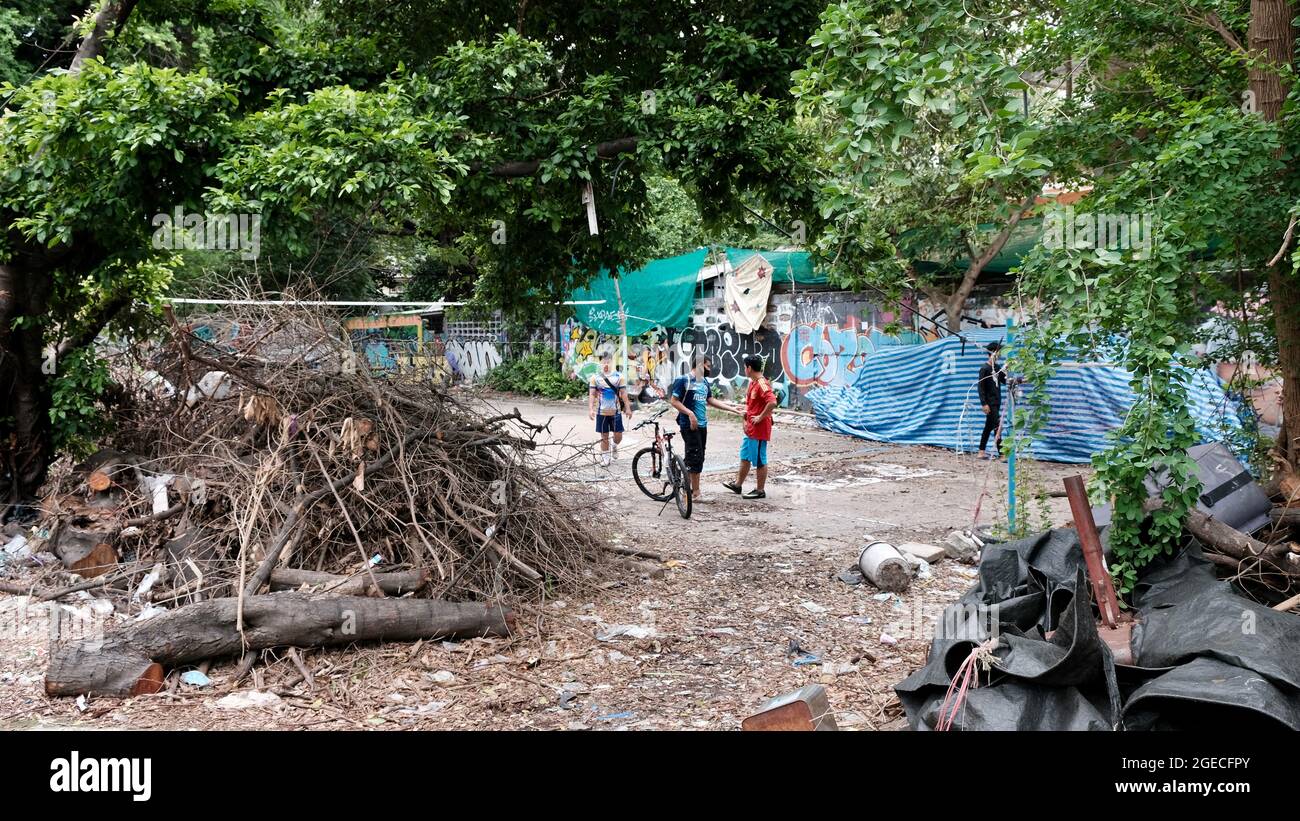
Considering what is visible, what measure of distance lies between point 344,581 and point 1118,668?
4527 millimetres

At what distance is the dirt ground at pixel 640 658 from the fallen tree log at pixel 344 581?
40cm

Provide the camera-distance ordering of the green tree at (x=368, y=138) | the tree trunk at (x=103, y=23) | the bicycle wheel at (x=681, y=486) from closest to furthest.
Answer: the green tree at (x=368, y=138), the tree trunk at (x=103, y=23), the bicycle wheel at (x=681, y=486)

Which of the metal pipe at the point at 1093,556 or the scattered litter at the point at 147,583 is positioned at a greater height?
the metal pipe at the point at 1093,556

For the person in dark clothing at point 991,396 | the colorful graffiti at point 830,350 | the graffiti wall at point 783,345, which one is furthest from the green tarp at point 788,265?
the person in dark clothing at point 991,396

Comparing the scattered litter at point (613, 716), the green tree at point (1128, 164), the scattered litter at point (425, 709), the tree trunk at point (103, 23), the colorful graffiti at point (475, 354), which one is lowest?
the scattered litter at point (613, 716)

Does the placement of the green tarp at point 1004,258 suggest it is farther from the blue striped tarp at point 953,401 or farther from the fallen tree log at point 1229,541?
the fallen tree log at point 1229,541

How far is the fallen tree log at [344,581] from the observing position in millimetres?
6023

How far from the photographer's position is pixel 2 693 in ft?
17.7

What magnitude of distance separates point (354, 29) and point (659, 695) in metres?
6.61

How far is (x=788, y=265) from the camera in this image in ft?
64.0

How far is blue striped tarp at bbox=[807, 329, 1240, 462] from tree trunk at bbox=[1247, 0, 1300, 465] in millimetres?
4643

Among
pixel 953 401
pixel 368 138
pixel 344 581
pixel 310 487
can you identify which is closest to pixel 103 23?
pixel 368 138

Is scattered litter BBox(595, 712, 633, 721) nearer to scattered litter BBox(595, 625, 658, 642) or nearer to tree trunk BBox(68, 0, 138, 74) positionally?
scattered litter BBox(595, 625, 658, 642)

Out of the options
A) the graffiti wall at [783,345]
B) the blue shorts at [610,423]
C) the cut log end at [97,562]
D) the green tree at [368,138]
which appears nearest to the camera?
the green tree at [368,138]
